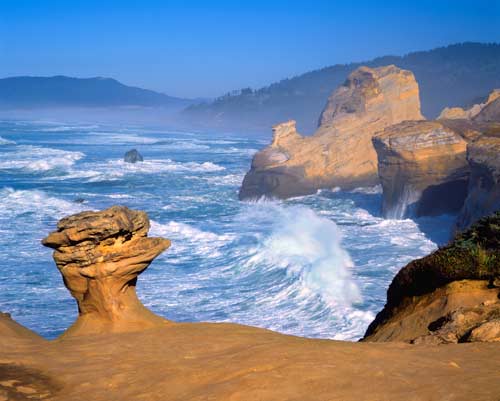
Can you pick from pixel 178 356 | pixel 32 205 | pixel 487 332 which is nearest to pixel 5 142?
pixel 32 205

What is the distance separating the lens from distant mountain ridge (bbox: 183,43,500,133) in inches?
4820

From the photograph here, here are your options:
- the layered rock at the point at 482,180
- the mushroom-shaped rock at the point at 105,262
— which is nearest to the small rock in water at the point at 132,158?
the layered rock at the point at 482,180

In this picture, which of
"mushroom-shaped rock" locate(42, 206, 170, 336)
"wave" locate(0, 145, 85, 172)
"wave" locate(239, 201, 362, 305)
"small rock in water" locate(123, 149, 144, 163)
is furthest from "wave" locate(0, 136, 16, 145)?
"mushroom-shaped rock" locate(42, 206, 170, 336)

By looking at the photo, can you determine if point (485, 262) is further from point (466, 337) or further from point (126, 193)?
point (126, 193)

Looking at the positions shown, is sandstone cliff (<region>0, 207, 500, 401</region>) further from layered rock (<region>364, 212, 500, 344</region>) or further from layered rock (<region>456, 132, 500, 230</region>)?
layered rock (<region>456, 132, 500, 230</region>)

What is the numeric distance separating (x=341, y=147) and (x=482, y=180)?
1469cm

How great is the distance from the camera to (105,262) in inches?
398

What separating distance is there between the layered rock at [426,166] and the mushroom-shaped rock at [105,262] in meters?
22.2

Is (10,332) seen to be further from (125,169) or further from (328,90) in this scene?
(328,90)

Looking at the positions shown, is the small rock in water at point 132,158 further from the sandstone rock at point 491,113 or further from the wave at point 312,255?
the sandstone rock at point 491,113

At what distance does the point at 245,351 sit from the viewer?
750 centimetres

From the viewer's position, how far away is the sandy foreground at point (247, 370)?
617cm

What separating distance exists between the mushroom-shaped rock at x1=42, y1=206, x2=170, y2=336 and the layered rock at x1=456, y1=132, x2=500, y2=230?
1613 cm

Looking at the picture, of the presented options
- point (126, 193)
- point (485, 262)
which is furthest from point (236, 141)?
point (485, 262)
